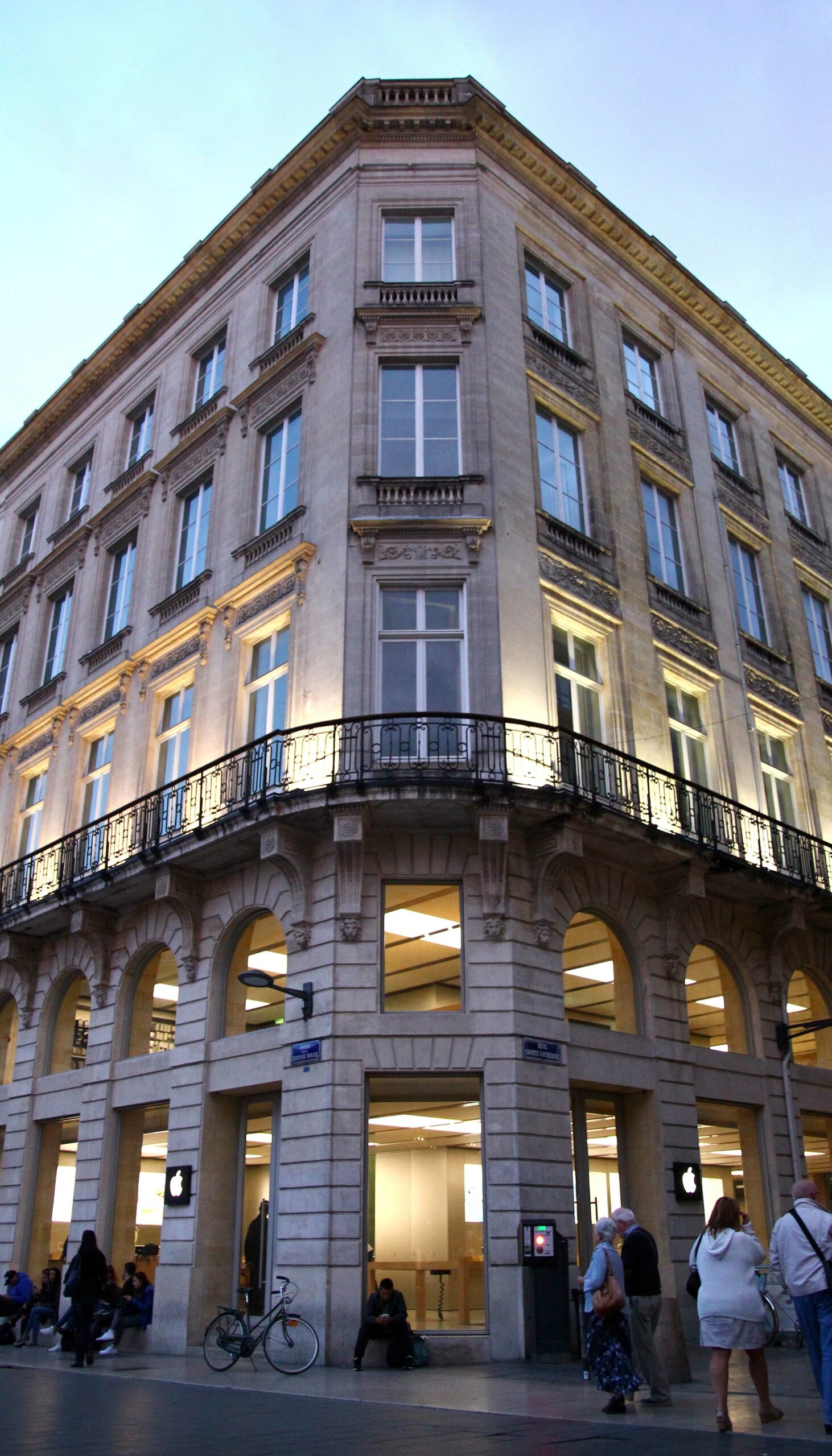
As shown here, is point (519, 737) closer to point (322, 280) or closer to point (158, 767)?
point (158, 767)

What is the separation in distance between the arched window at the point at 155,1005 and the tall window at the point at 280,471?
315 inches

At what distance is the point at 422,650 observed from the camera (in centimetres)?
1852

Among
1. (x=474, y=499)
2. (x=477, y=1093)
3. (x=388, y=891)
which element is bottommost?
(x=477, y=1093)

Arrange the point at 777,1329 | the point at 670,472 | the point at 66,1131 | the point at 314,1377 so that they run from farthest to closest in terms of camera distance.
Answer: the point at 670,472 → the point at 66,1131 → the point at 777,1329 → the point at 314,1377

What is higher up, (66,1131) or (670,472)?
(670,472)

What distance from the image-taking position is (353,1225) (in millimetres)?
15086

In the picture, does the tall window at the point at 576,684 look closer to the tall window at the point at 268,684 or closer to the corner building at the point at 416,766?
the corner building at the point at 416,766

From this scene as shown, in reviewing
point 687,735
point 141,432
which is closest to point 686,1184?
point 687,735

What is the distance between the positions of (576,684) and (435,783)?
4895 millimetres

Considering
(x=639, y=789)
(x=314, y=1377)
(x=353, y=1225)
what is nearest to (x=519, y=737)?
(x=639, y=789)

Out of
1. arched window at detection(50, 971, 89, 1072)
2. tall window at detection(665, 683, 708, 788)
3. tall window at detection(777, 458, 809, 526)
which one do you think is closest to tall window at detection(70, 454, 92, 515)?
arched window at detection(50, 971, 89, 1072)

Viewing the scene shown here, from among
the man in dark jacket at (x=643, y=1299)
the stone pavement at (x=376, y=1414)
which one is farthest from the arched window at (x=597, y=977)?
the man in dark jacket at (x=643, y=1299)

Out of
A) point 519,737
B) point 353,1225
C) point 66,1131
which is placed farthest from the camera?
point 66,1131

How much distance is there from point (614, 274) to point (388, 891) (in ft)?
52.4
